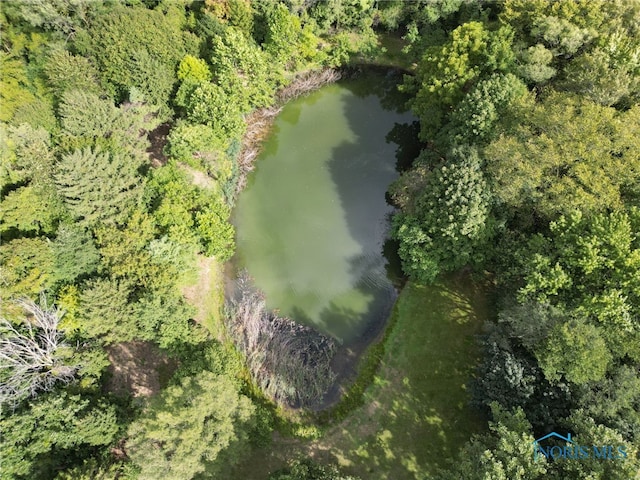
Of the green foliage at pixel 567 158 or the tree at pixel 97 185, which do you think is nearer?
the green foliage at pixel 567 158

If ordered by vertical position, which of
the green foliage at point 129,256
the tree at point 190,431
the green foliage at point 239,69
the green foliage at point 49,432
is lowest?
the tree at point 190,431

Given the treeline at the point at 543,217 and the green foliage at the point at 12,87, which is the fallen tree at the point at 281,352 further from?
the green foliage at the point at 12,87

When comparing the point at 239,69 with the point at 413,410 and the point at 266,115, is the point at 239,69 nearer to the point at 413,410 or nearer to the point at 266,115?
the point at 266,115

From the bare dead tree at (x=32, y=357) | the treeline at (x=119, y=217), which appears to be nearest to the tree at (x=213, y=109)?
the treeline at (x=119, y=217)

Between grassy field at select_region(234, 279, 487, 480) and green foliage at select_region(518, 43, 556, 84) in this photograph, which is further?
green foliage at select_region(518, 43, 556, 84)

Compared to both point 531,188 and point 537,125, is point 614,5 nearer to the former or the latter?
point 537,125

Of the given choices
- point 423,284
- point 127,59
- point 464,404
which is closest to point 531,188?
point 423,284

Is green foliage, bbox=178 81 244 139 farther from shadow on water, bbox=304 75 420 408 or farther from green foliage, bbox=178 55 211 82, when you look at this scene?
shadow on water, bbox=304 75 420 408

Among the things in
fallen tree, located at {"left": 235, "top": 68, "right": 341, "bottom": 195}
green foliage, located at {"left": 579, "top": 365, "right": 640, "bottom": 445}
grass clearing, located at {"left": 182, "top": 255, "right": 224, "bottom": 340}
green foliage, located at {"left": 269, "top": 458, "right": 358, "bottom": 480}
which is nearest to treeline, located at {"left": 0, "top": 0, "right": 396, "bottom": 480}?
grass clearing, located at {"left": 182, "top": 255, "right": 224, "bottom": 340}
